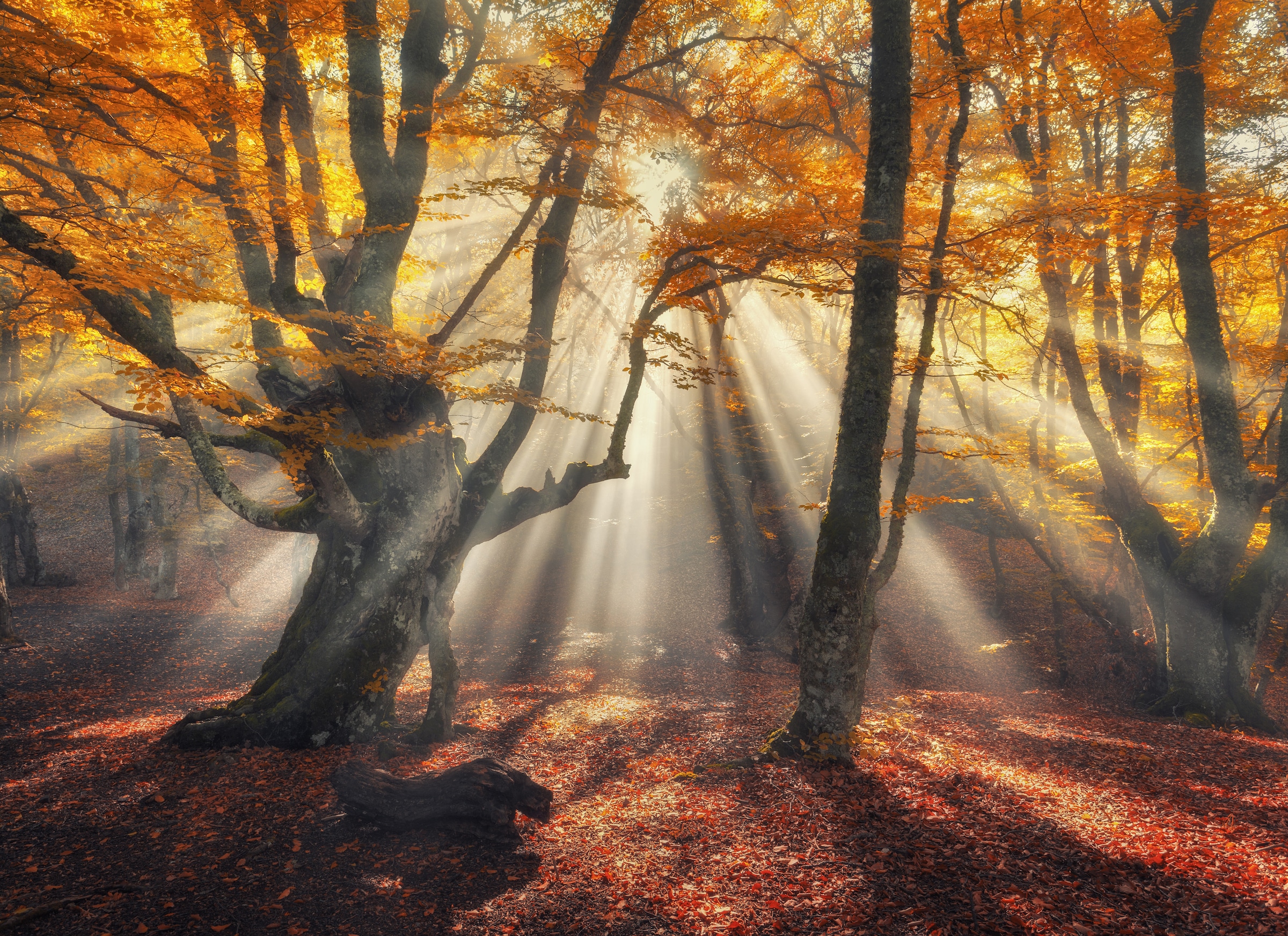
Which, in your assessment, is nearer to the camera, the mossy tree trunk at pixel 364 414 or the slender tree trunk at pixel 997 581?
the mossy tree trunk at pixel 364 414

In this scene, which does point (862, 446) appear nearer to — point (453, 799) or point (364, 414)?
point (453, 799)

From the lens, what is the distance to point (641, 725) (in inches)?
311

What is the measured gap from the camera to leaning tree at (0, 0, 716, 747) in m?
5.97

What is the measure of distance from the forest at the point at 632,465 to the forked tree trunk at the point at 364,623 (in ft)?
0.17

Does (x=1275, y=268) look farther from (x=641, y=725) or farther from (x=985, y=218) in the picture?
(x=641, y=725)

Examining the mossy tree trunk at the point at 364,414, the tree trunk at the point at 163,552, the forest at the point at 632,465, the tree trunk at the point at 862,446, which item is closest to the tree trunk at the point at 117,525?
the tree trunk at the point at 163,552

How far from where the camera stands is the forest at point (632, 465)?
3.88 meters

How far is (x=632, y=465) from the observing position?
30.1ft

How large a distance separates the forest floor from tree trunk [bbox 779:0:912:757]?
1.99 ft

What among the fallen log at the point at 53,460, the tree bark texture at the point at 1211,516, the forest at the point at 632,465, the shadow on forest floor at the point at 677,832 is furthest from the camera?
the fallen log at the point at 53,460

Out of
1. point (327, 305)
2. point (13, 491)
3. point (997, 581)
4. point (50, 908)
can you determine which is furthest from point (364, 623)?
point (997, 581)

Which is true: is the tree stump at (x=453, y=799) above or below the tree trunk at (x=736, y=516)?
below

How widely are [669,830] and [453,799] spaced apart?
155 cm

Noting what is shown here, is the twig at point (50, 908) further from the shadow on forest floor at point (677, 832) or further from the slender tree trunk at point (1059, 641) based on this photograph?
the slender tree trunk at point (1059, 641)
